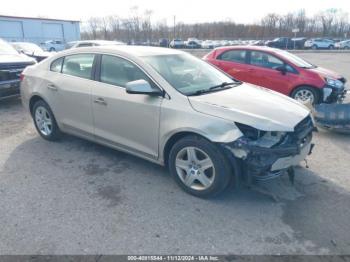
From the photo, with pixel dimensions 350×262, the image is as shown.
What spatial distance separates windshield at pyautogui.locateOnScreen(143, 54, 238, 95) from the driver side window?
144 inches

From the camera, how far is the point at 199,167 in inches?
125

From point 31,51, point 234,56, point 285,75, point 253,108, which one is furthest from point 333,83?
point 31,51

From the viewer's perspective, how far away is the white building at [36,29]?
35938mm

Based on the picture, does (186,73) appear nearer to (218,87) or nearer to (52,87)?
(218,87)

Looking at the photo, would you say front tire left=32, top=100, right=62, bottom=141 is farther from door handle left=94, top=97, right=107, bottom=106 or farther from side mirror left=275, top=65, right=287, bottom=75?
side mirror left=275, top=65, right=287, bottom=75

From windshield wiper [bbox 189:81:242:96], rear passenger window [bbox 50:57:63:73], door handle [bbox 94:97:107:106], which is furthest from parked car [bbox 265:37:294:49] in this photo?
door handle [bbox 94:97:107:106]

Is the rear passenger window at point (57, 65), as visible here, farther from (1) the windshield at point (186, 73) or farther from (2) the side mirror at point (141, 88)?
(2) the side mirror at point (141, 88)

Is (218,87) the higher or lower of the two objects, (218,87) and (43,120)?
the higher

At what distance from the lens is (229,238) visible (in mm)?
2635

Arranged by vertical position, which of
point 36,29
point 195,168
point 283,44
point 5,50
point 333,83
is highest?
point 36,29

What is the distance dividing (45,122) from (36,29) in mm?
40437

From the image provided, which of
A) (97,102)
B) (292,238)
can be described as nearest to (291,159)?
(292,238)

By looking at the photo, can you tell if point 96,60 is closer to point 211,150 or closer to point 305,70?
point 211,150

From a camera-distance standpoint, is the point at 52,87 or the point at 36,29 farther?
→ the point at 36,29
